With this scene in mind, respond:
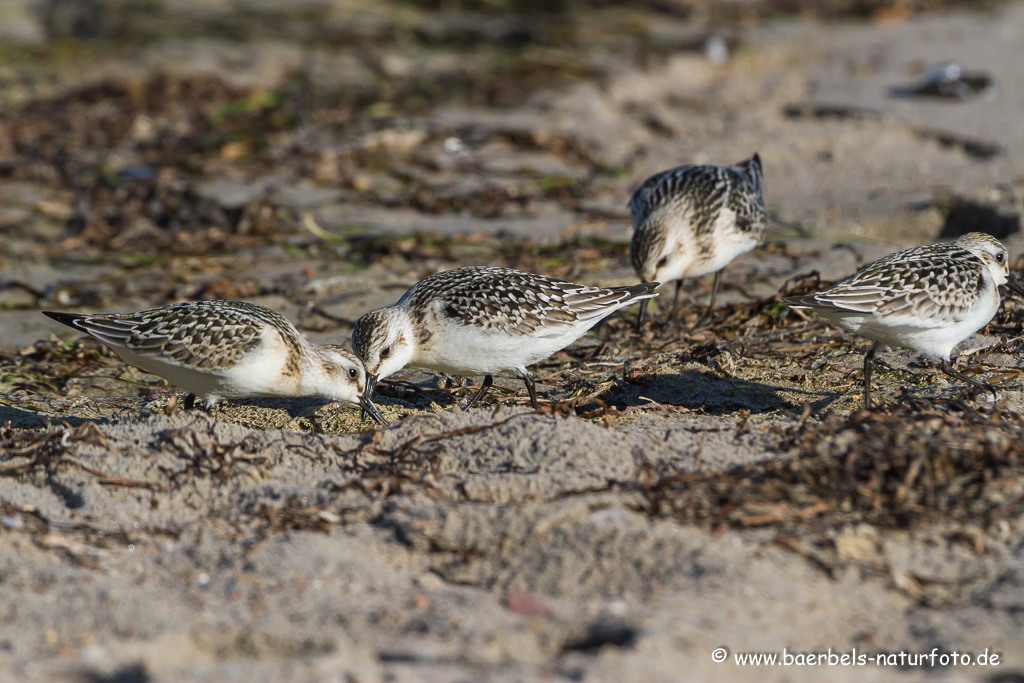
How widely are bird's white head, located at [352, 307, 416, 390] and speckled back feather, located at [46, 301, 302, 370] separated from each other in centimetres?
31

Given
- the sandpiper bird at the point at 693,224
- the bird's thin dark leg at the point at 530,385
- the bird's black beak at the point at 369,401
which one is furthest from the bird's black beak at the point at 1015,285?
the bird's black beak at the point at 369,401

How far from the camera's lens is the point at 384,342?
496 cm

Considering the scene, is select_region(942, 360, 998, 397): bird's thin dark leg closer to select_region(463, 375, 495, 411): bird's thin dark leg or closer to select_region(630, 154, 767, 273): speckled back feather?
select_region(630, 154, 767, 273): speckled back feather

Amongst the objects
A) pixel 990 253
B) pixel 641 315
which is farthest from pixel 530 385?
pixel 990 253

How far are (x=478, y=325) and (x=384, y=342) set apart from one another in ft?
1.51

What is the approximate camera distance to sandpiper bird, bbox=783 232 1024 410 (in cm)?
463

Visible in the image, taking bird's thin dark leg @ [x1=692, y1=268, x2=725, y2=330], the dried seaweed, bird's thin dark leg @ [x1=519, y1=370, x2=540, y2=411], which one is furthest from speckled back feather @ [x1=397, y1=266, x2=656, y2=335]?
the dried seaweed

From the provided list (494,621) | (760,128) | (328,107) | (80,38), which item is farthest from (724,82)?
(494,621)

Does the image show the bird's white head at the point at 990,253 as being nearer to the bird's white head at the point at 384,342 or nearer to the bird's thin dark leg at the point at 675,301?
the bird's thin dark leg at the point at 675,301

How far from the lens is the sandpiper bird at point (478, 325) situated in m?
4.99

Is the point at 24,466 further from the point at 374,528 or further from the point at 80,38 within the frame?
the point at 80,38

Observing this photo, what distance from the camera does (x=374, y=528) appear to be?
363 cm

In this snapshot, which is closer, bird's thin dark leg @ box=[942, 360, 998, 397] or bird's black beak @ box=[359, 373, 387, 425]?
bird's thin dark leg @ box=[942, 360, 998, 397]

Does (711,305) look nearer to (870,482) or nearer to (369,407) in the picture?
(369,407)
